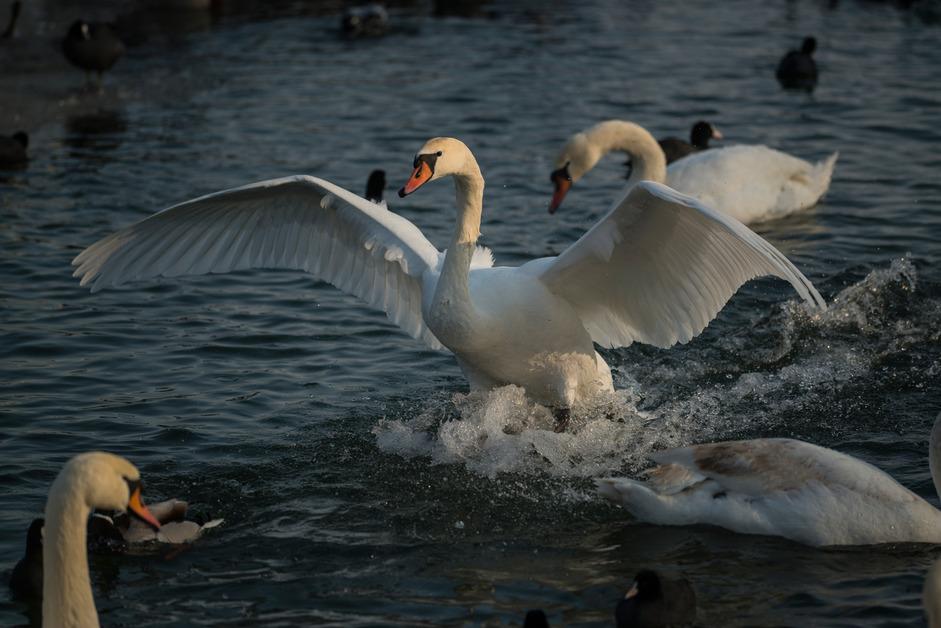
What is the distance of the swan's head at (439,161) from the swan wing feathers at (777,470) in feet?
5.74

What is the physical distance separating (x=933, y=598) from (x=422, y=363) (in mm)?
4759

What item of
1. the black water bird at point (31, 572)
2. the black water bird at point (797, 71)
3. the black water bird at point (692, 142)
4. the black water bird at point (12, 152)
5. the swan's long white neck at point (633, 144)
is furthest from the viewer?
the black water bird at point (797, 71)

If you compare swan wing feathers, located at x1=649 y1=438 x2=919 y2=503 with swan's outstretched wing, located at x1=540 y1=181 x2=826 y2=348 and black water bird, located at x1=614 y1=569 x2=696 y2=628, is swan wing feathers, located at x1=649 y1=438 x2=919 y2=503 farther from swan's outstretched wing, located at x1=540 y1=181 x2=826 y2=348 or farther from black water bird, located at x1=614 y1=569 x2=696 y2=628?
black water bird, located at x1=614 y1=569 x2=696 y2=628

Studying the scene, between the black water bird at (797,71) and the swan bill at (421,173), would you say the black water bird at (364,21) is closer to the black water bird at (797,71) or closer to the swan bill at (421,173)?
the black water bird at (797,71)

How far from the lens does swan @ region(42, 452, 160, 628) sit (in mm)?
4738

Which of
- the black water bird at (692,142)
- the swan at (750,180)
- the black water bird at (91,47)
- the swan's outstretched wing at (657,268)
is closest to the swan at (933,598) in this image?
the swan's outstretched wing at (657,268)

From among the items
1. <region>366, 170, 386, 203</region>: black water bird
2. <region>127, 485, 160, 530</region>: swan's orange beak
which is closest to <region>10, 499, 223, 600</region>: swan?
<region>127, 485, 160, 530</region>: swan's orange beak

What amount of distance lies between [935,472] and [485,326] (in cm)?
222

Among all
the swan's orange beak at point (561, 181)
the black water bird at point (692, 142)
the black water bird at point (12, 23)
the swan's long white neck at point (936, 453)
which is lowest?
the swan's long white neck at point (936, 453)

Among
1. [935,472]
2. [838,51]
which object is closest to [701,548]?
[935,472]

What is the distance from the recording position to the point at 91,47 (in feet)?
51.6

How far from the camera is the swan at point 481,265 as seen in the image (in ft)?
22.7

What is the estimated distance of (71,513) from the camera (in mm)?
4738

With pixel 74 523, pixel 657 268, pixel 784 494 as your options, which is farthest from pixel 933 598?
pixel 74 523
